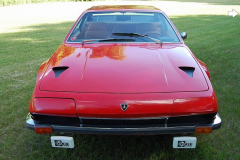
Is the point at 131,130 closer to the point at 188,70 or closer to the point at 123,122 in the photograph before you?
the point at 123,122

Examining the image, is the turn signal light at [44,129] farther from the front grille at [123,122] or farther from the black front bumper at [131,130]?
the front grille at [123,122]

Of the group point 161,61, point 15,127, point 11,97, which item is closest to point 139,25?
point 161,61

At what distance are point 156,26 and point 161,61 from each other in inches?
40.4

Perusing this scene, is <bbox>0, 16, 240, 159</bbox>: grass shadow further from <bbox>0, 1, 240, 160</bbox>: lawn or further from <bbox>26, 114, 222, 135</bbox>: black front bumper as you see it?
<bbox>26, 114, 222, 135</bbox>: black front bumper

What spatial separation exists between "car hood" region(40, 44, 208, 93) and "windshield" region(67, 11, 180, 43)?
13.0 inches

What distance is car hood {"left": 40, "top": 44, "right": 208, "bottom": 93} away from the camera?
2.13m

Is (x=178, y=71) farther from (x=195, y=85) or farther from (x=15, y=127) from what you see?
(x=15, y=127)

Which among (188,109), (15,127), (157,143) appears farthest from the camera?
(15,127)

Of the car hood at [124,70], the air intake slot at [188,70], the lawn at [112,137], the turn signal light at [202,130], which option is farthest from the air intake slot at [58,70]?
the turn signal light at [202,130]

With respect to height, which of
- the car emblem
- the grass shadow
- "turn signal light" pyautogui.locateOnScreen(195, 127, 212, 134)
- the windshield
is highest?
the windshield

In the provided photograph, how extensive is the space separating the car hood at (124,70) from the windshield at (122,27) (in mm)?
A: 331

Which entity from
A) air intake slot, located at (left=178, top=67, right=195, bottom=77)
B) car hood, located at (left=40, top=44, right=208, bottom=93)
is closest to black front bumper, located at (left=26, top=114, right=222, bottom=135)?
car hood, located at (left=40, top=44, right=208, bottom=93)

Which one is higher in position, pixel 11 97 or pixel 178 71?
pixel 178 71

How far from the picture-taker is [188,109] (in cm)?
201
